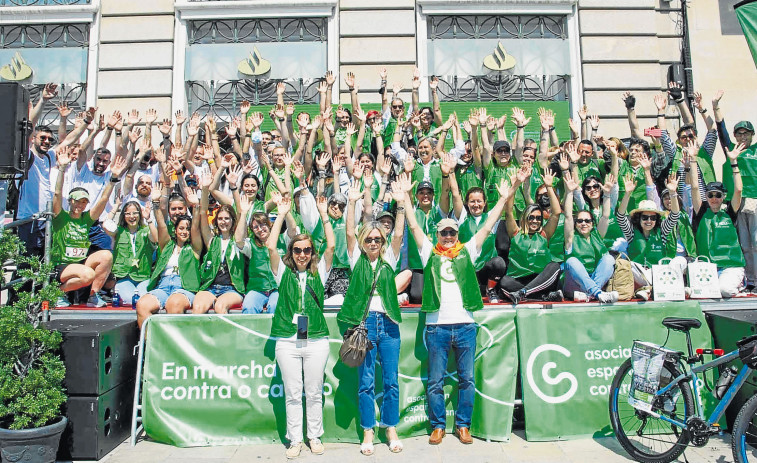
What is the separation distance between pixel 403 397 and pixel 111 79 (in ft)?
33.8

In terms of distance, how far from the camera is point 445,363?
5723 millimetres

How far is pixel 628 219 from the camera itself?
7.52 m

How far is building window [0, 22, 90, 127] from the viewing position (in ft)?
42.4

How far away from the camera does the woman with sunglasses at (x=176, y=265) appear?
21.3 feet

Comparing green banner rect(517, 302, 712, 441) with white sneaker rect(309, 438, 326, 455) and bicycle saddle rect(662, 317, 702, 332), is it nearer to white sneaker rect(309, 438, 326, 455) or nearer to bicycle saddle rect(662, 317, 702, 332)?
bicycle saddle rect(662, 317, 702, 332)

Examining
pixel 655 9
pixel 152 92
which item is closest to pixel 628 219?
pixel 655 9

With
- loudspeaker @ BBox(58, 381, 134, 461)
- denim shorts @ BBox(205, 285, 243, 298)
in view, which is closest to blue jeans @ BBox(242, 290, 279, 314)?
denim shorts @ BBox(205, 285, 243, 298)

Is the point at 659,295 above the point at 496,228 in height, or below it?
below

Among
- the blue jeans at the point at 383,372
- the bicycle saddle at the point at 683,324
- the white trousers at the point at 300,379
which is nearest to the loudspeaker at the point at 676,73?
the bicycle saddle at the point at 683,324

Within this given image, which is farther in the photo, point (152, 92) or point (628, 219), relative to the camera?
point (152, 92)

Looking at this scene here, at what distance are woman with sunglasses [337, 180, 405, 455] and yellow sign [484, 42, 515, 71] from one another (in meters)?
8.36

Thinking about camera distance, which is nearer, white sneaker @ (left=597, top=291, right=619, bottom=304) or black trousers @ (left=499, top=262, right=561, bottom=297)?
white sneaker @ (left=597, top=291, right=619, bottom=304)

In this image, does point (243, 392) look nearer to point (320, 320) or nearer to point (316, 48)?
point (320, 320)

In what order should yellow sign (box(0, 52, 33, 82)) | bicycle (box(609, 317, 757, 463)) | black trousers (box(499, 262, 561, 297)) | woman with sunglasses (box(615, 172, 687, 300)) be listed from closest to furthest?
bicycle (box(609, 317, 757, 463)) → black trousers (box(499, 262, 561, 297)) → woman with sunglasses (box(615, 172, 687, 300)) → yellow sign (box(0, 52, 33, 82))
